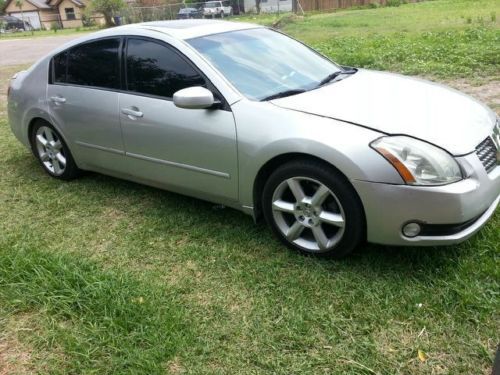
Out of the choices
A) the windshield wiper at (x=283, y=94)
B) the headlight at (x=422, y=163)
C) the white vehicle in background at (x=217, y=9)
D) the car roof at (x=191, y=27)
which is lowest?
the white vehicle in background at (x=217, y=9)

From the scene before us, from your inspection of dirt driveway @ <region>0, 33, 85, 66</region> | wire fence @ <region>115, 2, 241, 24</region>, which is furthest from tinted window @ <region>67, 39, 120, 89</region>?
wire fence @ <region>115, 2, 241, 24</region>

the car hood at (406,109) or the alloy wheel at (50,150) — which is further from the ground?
the car hood at (406,109)

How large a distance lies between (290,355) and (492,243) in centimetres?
154

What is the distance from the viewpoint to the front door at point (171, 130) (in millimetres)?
3389

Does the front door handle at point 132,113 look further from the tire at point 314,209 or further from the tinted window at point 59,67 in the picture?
the tire at point 314,209

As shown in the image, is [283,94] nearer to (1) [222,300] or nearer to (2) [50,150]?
(1) [222,300]

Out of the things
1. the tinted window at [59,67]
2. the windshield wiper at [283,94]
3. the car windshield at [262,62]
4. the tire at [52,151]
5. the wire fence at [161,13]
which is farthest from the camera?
the wire fence at [161,13]

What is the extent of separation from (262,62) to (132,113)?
1071mm

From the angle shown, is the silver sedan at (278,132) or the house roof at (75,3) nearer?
the silver sedan at (278,132)

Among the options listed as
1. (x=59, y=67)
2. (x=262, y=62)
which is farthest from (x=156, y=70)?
(x=59, y=67)

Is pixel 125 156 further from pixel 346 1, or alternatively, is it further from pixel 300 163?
pixel 346 1

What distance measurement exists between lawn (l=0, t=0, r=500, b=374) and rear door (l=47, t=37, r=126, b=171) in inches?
23.2

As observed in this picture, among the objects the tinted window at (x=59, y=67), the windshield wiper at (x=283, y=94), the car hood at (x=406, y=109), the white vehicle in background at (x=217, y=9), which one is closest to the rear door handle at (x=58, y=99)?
the tinted window at (x=59, y=67)

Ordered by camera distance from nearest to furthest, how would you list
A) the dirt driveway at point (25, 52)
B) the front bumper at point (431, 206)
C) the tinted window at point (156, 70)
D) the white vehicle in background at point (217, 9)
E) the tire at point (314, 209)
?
the front bumper at point (431, 206), the tire at point (314, 209), the tinted window at point (156, 70), the dirt driveway at point (25, 52), the white vehicle in background at point (217, 9)
